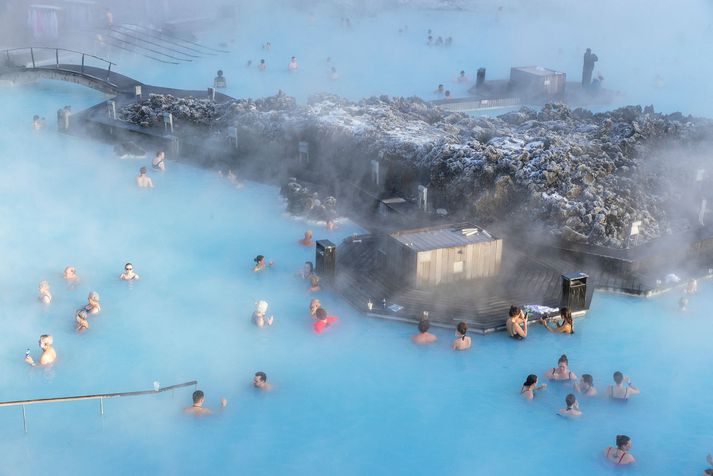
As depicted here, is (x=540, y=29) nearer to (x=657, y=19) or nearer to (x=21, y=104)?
(x=657, y=19)

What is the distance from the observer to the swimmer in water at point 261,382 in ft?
→ 36.1

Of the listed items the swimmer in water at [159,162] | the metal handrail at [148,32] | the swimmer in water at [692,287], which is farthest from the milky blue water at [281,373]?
the metal handrail at [148,32]

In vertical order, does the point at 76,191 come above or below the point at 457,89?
below

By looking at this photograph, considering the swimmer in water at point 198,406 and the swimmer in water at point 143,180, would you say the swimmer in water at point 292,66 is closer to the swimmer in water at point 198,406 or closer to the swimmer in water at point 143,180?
the swimmer in water at point 143,180

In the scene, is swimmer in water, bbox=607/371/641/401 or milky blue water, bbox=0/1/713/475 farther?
swimmer in water, bbox=607/371/641/401

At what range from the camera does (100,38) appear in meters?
34.1

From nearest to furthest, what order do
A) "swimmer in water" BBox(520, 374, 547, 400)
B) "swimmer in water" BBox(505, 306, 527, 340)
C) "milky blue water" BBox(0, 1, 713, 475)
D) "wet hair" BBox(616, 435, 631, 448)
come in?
"wet hair" BBox(616, 435, 631, 448), "milky blue water" BBox(0, 1, 713, 475), "swimmer in water" BBox(520, 374, 547, 400), "swimmer in water" BBox(505, 306, 527, 340)

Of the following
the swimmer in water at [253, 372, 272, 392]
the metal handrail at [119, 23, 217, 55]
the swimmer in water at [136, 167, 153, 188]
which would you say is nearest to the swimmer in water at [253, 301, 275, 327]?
the swimmer in water at [253, 372, 272, 392]

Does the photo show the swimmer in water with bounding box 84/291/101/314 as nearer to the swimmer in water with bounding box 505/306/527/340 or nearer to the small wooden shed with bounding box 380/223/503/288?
the small wooden shed with bounding box 380/223/503/288

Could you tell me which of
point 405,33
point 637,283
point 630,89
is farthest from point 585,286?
Result: point 405,33

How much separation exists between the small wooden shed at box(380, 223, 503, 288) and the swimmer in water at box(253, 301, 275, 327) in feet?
8.12

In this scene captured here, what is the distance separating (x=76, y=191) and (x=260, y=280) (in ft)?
22.8

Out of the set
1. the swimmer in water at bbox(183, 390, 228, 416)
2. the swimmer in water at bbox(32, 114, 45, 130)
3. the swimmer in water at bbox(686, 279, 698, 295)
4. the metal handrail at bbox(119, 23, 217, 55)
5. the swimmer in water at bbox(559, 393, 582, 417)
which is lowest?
the swimmer in water at bbox(183, 390, 228, 416)

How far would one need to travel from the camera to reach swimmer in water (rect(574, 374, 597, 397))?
11055 mm
